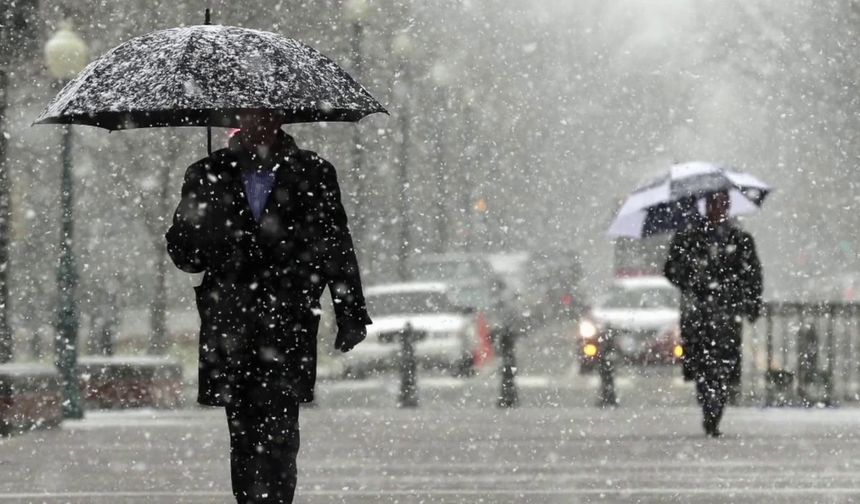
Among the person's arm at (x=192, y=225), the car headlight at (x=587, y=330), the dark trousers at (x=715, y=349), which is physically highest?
the person's arm at (x=192, y=225)

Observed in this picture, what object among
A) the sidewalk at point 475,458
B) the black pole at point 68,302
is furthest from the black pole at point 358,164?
the sidewalk at point 475,458

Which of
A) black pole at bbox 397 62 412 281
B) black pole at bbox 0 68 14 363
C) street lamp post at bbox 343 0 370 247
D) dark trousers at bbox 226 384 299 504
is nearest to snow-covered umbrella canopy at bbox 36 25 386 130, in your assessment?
dark trousers at bbox 226 384 299 504

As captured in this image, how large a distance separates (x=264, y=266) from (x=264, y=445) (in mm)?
642

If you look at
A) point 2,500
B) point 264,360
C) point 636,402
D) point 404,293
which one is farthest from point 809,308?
point 264,360

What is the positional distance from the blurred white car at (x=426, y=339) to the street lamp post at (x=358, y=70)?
5.79 meters

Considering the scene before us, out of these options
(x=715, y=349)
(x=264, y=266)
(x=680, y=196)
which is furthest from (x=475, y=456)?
(x=264, y=266)

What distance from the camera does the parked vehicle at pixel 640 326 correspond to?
22.0m

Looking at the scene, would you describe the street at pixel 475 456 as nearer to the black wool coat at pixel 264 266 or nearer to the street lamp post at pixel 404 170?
the black wool coat at pixel 264 266

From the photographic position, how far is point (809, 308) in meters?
17.3

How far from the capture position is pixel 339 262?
584 centimetres

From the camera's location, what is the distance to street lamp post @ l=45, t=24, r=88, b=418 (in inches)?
588

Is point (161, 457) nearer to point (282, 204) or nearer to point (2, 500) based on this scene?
point (2, 500)

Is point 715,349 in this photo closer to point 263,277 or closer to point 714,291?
point 714,291

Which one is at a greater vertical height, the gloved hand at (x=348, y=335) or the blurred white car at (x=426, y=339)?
the gloved hand at (x=348, y=335)
